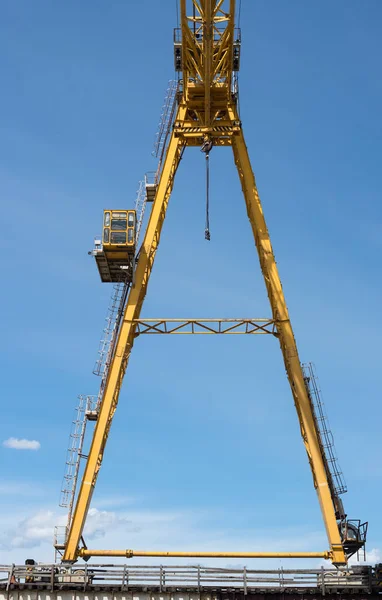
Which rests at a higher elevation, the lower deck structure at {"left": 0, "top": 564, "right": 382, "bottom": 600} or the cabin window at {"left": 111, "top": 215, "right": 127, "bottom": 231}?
the cabin window at {"left": 111, "top": 215, "right": 127, "bottom": 231}

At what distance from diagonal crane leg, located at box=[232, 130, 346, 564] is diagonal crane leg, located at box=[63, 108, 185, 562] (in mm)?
3163

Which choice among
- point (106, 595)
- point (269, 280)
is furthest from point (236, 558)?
point (269, 280)

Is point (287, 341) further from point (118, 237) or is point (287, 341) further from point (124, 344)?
point (118, 237)

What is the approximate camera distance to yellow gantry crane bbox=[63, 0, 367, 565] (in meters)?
31.2

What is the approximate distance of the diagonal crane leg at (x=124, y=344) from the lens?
31.0 meters

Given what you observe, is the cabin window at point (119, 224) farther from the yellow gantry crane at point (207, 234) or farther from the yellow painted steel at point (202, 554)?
the yellow painted steel at point (202, 554)

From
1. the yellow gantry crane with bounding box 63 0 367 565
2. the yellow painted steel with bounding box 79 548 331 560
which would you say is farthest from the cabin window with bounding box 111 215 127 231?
the yellow painted steel with bounding box 79 548 331 560

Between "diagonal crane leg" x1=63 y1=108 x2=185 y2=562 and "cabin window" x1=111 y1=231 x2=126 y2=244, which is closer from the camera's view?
"diagonal crane leg" x1=63 y1=108 x2=185 y2=562

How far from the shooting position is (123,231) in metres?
34.2

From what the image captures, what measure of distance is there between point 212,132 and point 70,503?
17119mm

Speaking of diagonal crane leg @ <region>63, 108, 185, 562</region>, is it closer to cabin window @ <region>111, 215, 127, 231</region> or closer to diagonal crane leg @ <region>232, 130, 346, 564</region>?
cabin window @ <region>111, 215, 127, 231</region>

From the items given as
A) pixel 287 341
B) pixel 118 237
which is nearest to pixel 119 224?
pixel 118 237

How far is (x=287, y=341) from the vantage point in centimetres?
3334

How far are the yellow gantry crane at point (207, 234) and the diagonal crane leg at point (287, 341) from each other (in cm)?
4
